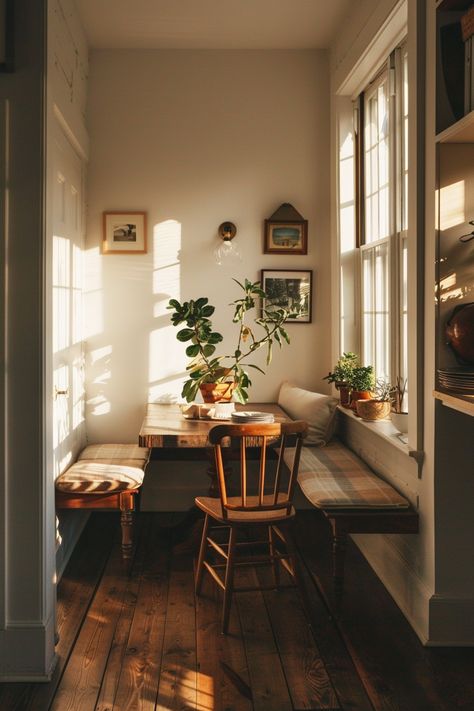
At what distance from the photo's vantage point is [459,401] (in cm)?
243

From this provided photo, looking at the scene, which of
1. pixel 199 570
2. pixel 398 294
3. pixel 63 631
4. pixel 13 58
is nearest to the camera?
pixel 13 58

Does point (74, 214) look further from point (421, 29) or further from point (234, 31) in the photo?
point (421, 29)

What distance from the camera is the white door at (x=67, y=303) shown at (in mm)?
3758

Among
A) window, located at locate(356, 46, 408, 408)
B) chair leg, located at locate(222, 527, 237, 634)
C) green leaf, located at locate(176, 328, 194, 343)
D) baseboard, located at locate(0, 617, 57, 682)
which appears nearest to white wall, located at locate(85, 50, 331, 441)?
window, located at locate(356, 46, 408, 408)

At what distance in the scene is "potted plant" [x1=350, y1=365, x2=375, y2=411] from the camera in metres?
4.05

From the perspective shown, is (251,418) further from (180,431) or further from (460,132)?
(460,132)

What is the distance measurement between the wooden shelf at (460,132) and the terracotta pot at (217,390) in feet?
6.62

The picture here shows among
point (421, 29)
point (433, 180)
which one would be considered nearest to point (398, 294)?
point (433, 180)

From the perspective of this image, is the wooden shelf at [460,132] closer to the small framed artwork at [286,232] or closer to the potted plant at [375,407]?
the potted plant at [375,407]

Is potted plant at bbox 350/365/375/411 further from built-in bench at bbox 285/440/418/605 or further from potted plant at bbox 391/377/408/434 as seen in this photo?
built-in bench at bbox 285/440/418/605

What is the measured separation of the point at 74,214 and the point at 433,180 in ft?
7.93

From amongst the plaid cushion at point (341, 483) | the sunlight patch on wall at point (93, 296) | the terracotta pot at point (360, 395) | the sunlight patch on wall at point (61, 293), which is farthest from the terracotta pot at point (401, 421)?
the sunlight patch on wall at point (93, 296)

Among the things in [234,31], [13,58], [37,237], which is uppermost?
[234,31]

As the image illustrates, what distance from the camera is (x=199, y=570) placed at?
3508 mm
